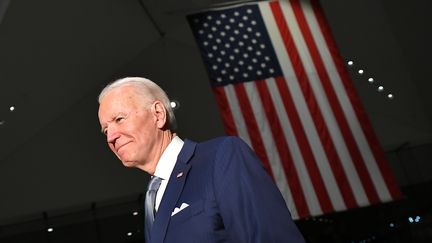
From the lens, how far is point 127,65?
1043cm

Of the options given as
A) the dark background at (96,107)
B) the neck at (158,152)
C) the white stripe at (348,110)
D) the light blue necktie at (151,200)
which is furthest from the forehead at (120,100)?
the dark background at (96,107)

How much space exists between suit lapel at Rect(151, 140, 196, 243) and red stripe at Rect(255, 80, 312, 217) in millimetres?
4510

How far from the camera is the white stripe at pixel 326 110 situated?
5.74 metres

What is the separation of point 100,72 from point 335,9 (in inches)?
191

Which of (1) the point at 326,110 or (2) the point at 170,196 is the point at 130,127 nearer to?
(2) the point at 170,196

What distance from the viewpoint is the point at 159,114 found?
57.4 inches

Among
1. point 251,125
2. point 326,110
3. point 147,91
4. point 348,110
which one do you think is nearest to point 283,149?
point 251,125

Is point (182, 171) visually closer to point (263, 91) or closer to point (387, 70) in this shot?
point (263, 91)

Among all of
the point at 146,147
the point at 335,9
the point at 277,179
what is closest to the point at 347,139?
the point at 277,179

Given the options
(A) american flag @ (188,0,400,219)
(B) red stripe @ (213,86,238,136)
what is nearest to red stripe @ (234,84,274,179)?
(A) american flag @ (188,0,400,219)

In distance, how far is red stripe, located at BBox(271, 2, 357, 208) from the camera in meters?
5.75

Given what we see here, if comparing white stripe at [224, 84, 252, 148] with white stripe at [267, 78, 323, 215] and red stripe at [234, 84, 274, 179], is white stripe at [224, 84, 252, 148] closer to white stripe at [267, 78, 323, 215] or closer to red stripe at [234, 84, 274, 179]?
red stripe at [234, 84, 274, 179]

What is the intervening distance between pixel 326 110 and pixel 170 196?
4.94 metres

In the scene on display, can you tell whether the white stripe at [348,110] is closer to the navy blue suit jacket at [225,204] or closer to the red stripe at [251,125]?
the red stripe at [251,125]
